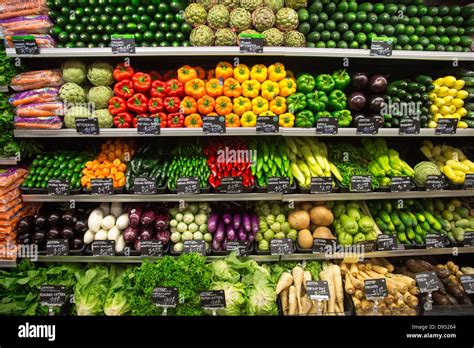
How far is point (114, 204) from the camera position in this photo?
254cm

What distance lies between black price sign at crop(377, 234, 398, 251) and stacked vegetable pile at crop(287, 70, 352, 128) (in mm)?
1049

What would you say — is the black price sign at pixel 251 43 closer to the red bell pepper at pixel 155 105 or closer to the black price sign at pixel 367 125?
the red bell pepper at pixel 155 105

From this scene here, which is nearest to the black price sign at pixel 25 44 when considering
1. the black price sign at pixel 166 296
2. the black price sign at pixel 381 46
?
the black price sign at pixel 166 296

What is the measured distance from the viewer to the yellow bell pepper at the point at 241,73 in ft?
7.48

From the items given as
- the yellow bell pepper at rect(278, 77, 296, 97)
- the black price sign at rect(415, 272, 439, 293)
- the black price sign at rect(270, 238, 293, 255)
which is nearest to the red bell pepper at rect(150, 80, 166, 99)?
the yellow bell pepper at rect(278, 77, 296, 97)

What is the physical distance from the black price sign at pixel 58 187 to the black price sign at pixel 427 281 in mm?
3097

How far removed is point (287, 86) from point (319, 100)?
0.30m

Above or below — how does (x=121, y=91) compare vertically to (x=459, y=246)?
above

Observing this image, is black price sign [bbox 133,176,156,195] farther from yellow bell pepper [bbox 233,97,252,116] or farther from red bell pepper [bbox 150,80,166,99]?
yellow bell pepper [bbox 233,97,252,116]

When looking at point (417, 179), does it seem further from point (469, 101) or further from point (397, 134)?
point (469, 101)
